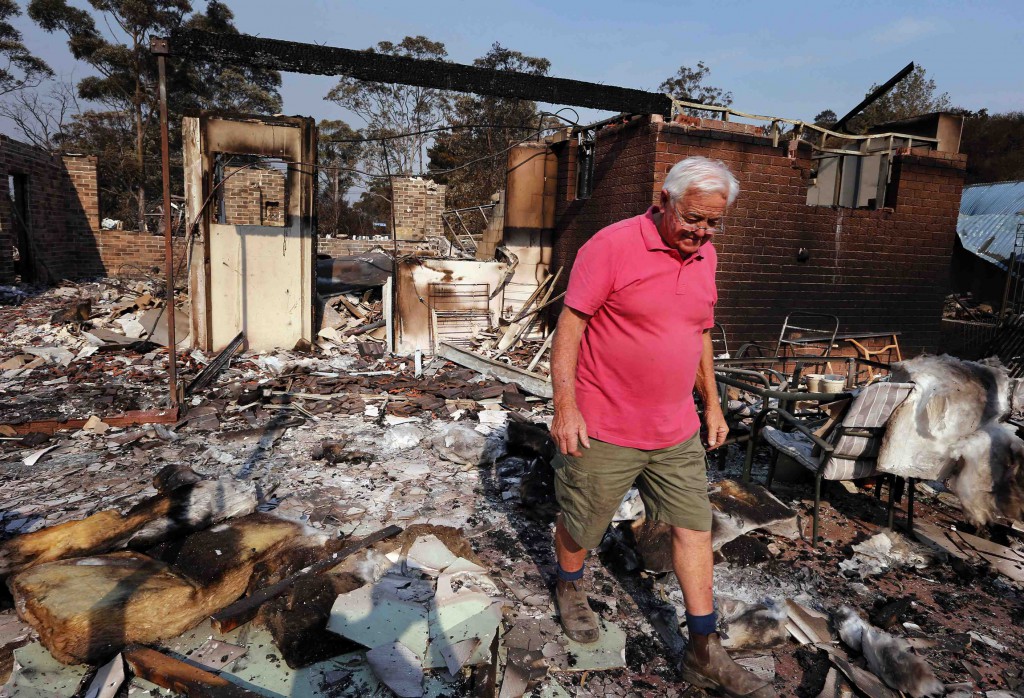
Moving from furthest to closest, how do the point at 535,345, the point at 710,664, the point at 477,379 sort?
the point at 535,345
the point at 477,379
the point at 710,664

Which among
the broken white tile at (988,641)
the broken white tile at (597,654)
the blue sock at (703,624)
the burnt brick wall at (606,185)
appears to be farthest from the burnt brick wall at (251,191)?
the broken white tile at (988,641)

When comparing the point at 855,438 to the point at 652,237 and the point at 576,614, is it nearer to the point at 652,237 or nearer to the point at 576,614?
the point at 576,614

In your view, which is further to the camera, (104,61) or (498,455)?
(104,61)

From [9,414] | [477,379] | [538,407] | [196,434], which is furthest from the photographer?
[477,379]

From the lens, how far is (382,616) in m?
2.62

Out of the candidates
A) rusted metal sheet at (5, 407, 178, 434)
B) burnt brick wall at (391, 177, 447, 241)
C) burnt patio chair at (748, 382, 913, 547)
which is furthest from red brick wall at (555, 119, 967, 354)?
burnt brick wall at (391, 177, 447, 241)

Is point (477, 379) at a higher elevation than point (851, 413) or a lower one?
lower

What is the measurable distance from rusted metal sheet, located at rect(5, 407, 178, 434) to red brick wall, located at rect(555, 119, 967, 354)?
5.57 meters

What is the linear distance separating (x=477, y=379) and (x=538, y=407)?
1.11m

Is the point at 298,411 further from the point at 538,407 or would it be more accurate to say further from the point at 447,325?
the point at 447,325

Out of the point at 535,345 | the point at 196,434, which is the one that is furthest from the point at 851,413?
the point at 535,345

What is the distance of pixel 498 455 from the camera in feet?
15.5

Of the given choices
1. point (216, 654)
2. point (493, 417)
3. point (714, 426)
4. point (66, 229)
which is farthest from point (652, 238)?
point (66, 229)

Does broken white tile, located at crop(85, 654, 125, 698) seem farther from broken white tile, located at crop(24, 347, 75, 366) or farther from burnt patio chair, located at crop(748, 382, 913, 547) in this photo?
broken white tile, located at crop(24, 347, 75, 366)
